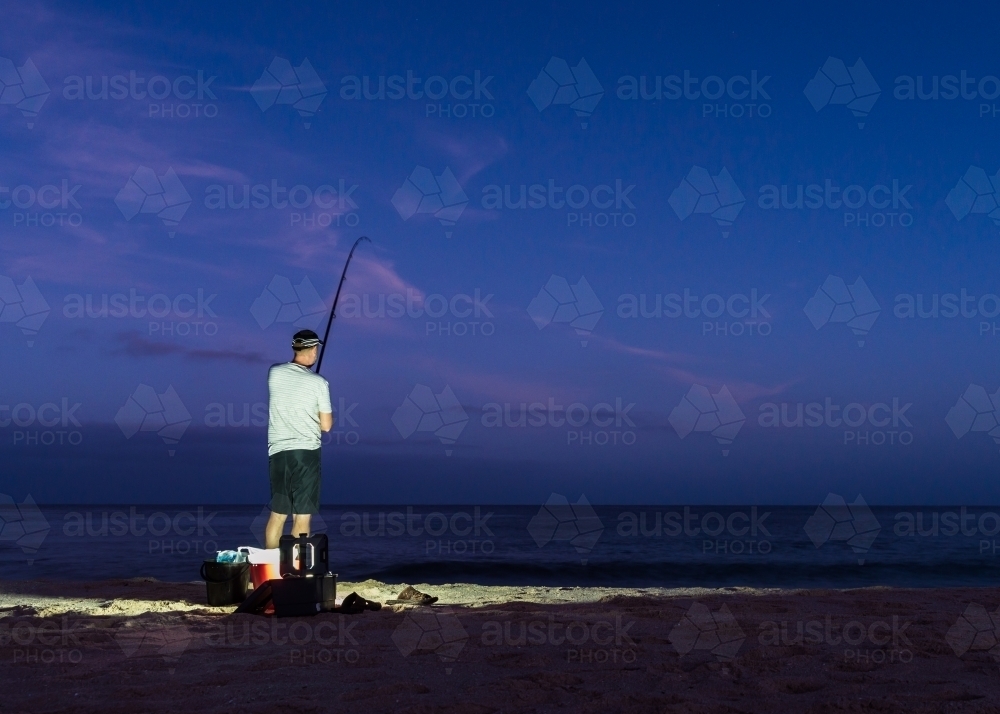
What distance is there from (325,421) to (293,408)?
0.80ft

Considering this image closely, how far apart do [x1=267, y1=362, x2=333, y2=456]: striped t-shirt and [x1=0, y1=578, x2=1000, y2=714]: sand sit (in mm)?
1221

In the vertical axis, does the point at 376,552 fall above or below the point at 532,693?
below

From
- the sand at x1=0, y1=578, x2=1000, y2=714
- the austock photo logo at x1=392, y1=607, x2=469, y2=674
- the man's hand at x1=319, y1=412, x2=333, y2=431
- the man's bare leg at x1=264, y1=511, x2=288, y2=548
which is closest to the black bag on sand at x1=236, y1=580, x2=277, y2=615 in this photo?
the sand at x1=0, y1=578, x2=1000, y2=714

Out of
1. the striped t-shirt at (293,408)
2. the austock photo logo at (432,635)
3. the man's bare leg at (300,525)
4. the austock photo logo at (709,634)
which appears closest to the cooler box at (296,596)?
the man's bare leg at (300,525)

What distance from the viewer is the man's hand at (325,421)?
5.57 metres

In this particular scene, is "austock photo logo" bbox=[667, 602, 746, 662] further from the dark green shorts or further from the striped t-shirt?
the striped t-shirt

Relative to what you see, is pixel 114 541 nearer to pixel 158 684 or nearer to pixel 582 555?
pixel 582 555

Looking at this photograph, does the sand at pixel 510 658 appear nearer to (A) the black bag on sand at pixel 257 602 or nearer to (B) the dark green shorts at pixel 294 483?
(A) the black bag on sand at pixel 257 602

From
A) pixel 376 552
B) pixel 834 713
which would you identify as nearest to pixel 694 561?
pixel 376 552

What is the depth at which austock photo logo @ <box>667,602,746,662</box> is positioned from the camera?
3855 mm

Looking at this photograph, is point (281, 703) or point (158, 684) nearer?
point (281, 703)

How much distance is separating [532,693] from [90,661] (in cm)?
212

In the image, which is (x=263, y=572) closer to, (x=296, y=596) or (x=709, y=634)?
(x=296, y=596)

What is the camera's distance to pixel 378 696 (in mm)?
2900
